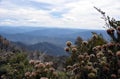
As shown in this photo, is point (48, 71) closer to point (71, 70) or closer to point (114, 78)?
point (71, 70)

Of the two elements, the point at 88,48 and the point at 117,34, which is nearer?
the point at 117,34

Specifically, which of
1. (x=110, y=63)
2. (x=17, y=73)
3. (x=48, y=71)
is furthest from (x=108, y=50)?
(x=17, y=73)

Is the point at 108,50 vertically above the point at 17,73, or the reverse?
the point at 108,50

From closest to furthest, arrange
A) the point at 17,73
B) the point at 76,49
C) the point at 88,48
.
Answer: the point at 76,49 < the point at 88,48 < the point at 17,73

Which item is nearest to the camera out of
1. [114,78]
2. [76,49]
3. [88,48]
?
[114,78]

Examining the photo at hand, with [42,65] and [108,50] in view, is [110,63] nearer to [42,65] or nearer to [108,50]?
[108,50]

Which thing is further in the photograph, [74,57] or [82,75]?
[74,57]

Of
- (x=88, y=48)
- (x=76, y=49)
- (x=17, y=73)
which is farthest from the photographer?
(x=17, y=73)

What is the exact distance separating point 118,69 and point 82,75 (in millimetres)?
596

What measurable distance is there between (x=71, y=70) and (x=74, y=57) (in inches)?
11.9

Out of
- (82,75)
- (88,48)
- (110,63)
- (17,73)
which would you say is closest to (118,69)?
(110,63)

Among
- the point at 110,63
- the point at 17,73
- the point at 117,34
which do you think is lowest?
the point at 17,73

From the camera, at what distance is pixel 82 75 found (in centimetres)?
589

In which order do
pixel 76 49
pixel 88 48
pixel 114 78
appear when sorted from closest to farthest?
pixel 114 78 → pixel 76 49 → pixel 88 48
